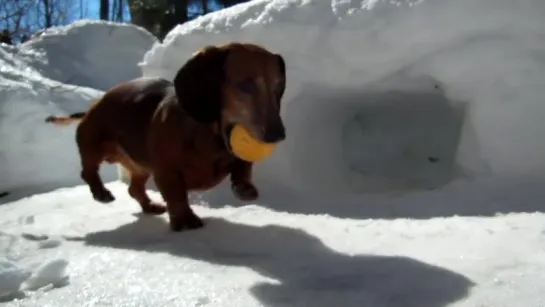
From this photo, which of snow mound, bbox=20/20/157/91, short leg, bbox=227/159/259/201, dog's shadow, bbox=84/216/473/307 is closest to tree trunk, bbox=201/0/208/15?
snow mound, bbox=20/20/157/91

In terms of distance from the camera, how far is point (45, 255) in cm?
148

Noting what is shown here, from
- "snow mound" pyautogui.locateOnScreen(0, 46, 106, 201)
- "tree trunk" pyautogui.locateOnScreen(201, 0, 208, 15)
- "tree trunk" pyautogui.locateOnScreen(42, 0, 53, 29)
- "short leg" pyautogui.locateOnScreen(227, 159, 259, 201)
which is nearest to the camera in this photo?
"short leg" pyautogui.locateOnScreen(227, 159, 259, 201)

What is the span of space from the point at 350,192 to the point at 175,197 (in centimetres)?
74

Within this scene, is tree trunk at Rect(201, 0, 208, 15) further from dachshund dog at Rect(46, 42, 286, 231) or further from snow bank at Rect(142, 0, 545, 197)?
dachshund dog at Rect(46, 42, 286, 231)

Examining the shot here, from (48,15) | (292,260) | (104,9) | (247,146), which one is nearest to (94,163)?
(247,146)

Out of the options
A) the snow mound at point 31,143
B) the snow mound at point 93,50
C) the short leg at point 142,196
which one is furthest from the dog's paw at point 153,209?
the snow mound at point 93,50

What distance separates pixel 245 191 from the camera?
1554 millimetres

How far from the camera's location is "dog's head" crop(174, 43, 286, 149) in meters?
1.39

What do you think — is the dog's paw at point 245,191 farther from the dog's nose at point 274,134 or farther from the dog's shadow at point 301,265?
the dog's nose at point 274,134

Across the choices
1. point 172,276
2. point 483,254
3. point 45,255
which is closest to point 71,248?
point 45,255

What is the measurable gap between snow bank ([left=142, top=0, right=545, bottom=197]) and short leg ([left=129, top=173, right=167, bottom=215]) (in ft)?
1.11

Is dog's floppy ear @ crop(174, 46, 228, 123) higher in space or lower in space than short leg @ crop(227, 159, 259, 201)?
higher

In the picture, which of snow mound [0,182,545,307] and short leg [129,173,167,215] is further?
short leg [129,173,167,215]

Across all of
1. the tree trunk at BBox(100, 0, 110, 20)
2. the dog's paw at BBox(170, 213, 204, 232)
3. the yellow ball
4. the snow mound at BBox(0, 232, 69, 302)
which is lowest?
the tree trunk at BBox(100, 0, 110, 20)
